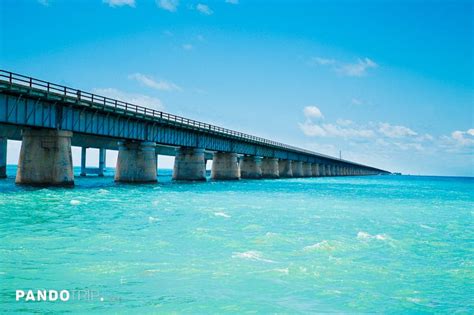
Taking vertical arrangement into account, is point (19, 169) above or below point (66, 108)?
below

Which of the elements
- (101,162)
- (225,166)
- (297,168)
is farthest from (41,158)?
(297,168)

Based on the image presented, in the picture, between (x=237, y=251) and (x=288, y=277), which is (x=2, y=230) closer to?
(x=237, y=251)

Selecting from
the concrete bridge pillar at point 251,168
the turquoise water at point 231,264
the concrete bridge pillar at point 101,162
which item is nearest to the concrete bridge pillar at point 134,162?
the turquoise water at point 231,264

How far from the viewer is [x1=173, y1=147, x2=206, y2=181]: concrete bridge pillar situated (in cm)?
7619

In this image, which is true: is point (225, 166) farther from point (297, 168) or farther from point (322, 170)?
point (322, 170)

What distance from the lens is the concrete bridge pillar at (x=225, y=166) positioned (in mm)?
91688

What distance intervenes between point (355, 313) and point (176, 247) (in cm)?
756

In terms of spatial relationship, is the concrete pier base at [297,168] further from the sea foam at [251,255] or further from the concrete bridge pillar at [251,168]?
the sea foam at [251,255]

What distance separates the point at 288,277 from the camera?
11875 millimetres

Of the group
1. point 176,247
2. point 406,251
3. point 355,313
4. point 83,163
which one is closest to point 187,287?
point 355,313

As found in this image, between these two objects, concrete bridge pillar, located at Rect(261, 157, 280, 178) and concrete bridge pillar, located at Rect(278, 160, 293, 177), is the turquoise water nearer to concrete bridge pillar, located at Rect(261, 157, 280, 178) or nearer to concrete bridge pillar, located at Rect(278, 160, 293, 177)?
concrete bridge pillar, located at Rect(261, 157, 280, 178)

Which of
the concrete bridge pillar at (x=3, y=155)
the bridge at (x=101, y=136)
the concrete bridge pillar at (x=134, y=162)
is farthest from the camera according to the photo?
the concrete bridge pillar at (x=3, y=155)

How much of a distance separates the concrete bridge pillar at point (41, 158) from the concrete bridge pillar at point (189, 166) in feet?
111

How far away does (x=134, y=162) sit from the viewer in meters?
60.8
